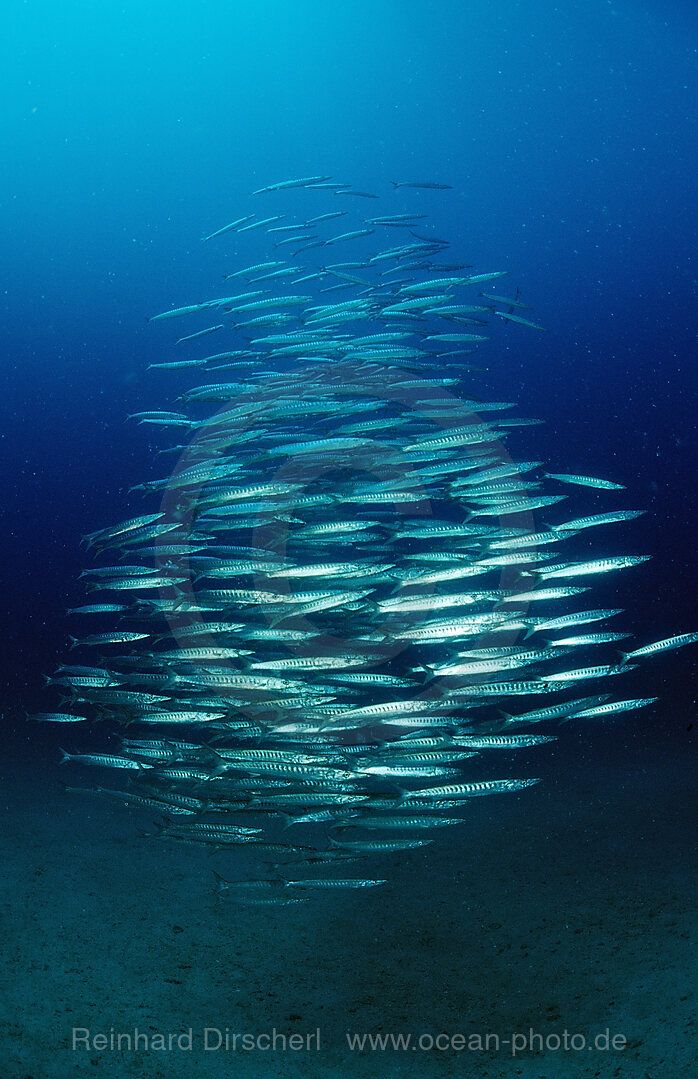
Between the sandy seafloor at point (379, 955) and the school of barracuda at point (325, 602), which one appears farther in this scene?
the school of barracuda at point (325, 602)

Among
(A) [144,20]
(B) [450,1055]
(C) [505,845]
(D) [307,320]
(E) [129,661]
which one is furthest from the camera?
(A) [144,20]

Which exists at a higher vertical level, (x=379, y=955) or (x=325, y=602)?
(x=325, y=602)

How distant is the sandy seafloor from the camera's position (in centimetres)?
261

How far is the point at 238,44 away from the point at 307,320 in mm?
10550

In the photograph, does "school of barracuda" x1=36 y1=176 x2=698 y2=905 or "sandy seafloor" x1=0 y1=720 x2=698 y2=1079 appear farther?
"school of barracuda" x1=36 y1=176 x2=698 y2=905

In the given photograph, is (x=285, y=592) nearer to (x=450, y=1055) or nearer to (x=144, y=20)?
(x=450, y=1055)

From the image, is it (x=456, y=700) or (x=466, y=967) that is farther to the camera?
(x=456, y=700)

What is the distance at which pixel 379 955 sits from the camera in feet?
11.2

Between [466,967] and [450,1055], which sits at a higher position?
[450,1055]

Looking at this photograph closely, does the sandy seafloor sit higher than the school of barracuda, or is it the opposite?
the school of barracuda

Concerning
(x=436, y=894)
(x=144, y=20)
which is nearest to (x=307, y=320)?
(x=436, y=894)

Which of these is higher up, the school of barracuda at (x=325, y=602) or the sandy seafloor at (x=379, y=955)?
the school of barracuda at (x=325, y=602)

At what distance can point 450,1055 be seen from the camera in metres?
2.66

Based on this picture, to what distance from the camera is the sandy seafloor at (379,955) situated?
8.57ft
